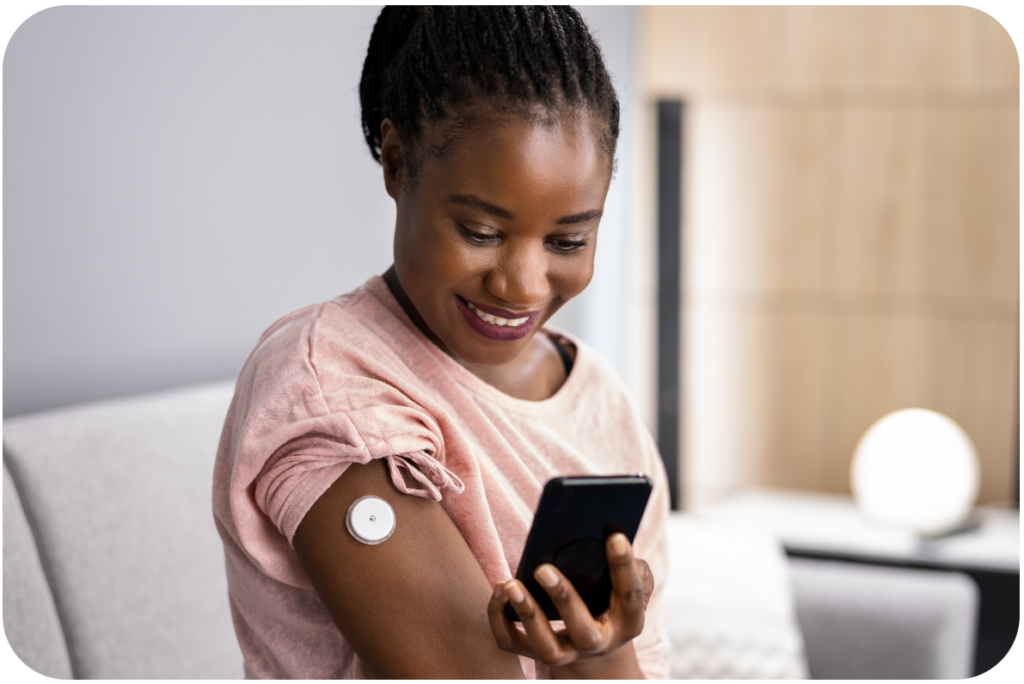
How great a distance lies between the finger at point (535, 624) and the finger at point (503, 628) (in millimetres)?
13

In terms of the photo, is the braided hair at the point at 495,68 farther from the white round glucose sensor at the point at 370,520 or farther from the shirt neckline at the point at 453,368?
the white round glucose sensor at the point at 370,520

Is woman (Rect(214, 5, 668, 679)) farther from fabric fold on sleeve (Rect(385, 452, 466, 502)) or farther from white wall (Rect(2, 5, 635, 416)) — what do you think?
white wall (Rect(2, 5, 635, 416))

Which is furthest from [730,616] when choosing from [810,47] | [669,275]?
[810,47]

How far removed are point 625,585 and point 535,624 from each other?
0.07 m

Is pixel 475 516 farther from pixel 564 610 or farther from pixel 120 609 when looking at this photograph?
pixel 120 609

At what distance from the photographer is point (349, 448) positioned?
627mm

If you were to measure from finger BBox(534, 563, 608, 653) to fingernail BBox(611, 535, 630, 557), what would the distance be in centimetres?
4

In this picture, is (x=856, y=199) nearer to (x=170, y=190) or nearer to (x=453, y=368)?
(x=170, y=190)

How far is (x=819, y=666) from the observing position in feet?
5.76

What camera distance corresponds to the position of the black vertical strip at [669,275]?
2.77 meters

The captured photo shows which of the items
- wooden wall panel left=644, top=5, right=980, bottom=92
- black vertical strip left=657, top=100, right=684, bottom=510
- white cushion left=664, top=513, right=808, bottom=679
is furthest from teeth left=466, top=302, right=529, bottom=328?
wooden wall panel left=644, top=5, right=980, bottom=92

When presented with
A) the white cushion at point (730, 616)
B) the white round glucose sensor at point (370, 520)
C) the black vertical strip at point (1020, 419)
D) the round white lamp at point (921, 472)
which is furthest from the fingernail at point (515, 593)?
the black vertical strip at point (1020, 419)

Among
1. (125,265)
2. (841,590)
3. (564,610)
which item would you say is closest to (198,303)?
(125,265)

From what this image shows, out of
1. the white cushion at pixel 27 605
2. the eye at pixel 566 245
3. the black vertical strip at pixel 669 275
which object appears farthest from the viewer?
the black vertical strip at pixel 669 275
